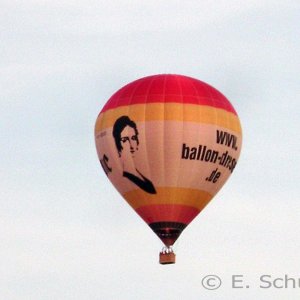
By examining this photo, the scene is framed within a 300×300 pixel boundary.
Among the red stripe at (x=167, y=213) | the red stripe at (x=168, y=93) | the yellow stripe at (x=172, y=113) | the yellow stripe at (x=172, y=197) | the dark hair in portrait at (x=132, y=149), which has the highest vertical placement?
the red stripe at (x=168, y=93)

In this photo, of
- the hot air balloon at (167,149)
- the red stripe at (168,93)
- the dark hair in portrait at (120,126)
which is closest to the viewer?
the hot air balloon at (167,149)

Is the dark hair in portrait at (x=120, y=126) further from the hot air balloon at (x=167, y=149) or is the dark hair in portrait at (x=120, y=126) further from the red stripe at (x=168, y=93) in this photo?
the red stripe at (x=168, y=93)

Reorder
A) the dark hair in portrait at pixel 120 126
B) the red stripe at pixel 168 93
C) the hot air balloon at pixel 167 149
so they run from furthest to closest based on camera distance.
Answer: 1. the red stripe at pixel 168 93
2. the dark hair in portrait at pixel 120 126
3. the hot air balloon at pixel 167 149

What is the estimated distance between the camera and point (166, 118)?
569ft

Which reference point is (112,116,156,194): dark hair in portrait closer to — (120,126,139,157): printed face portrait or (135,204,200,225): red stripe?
(120,126,139,157): printed face portrait

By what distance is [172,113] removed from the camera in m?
174

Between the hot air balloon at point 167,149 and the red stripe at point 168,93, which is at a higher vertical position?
the red stripe at point 168,93

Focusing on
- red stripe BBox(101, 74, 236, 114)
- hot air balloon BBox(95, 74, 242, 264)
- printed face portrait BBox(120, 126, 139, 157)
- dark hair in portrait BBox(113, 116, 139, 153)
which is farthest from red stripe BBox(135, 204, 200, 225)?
red stripe BBox(101, 74, 236, 114)

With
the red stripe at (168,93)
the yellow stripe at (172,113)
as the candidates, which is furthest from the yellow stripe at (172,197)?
the red stripe at (168,93)

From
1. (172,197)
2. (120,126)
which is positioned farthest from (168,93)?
(172,197)

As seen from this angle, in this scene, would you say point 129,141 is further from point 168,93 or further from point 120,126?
point 168,93

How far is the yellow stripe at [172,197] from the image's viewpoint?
6841 inches

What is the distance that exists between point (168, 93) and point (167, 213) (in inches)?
225

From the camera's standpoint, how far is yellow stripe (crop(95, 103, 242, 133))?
17362 cm
